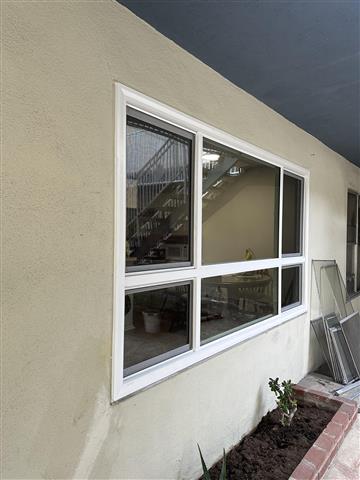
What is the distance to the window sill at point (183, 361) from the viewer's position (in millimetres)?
1582

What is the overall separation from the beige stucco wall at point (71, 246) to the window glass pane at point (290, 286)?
65.9 inches

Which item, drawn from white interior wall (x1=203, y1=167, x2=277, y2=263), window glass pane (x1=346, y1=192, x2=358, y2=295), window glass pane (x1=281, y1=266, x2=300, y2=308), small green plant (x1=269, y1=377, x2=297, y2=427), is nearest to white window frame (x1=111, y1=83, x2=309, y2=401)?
white interior wall (x1=203, y1=167, x2=277, y2=263)

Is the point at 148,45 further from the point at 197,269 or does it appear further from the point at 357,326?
the point at 357,326

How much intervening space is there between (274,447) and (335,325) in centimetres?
182

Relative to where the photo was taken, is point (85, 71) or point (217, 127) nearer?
point (85, 71)

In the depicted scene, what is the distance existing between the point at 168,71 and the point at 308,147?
2.36 meters

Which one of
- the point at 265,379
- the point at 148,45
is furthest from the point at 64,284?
the point at 265,379

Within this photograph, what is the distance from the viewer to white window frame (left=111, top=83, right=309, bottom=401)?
4.91 feet

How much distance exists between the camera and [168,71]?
1.75 meters

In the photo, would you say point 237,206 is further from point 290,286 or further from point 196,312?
point 196,312

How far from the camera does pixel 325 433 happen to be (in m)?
2.41

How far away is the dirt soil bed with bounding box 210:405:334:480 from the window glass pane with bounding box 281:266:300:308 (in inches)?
39.7

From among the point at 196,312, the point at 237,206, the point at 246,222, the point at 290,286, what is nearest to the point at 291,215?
the point at 290,286

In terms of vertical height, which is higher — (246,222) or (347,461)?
(246,222)
